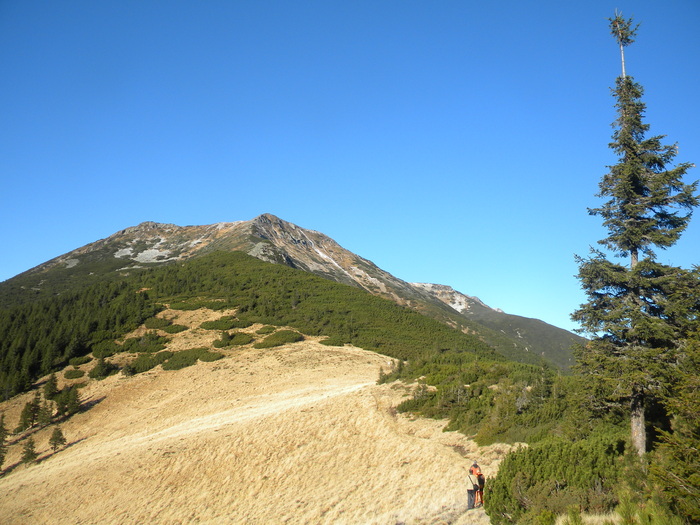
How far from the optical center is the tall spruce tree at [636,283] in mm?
11500

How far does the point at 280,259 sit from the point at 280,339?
44.6 metres

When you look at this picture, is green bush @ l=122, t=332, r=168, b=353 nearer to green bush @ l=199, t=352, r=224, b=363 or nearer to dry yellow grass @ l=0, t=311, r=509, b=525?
green bush @ l=199, t=352, r=224, b=363

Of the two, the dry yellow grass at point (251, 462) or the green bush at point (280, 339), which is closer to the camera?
the dry yellow grass at point (251, 462)

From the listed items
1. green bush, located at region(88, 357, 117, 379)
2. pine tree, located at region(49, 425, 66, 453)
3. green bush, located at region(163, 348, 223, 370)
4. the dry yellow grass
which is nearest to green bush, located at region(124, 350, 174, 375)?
green bush, located at region(163, 348, 223, 370)

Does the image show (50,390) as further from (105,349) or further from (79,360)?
(105,349)

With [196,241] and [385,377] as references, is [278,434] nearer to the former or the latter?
[385,377]

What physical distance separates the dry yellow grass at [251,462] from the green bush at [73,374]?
4.05m

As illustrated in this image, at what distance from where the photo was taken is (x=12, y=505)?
49.7 ft

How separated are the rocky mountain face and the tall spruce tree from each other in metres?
58.2

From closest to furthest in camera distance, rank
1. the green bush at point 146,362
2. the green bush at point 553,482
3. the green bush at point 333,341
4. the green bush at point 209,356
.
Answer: the green bush at point 553,482, the green bush at point 146,362, the green bush at point 209,356, the green bush at point 333,341

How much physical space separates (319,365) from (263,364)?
3.95 meters

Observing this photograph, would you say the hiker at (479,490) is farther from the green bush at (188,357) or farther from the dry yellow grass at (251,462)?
the green bush at (188,357)

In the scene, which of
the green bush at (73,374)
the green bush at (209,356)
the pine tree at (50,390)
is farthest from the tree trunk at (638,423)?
the green bush at (73,374)

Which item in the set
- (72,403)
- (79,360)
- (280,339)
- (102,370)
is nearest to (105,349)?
(79,360)
